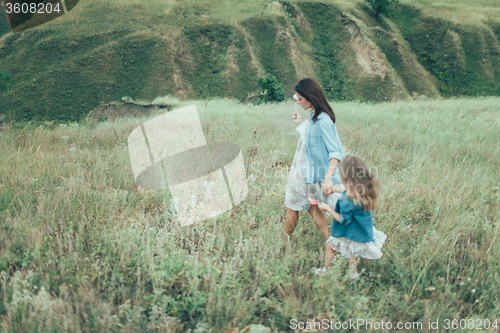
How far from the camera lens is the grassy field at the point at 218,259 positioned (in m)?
2.10

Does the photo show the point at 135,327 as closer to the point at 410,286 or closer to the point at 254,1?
the point at 410,286

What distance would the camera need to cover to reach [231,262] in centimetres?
252

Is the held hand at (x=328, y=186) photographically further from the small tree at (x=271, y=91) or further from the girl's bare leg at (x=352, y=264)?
the small tree at (x=271, y=91)

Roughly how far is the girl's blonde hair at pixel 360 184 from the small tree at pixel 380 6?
57.7 meters

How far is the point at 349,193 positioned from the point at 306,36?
50.5m

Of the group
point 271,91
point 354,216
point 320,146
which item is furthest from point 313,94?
point 271,91

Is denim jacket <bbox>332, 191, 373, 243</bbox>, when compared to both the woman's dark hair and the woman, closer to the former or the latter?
the woman

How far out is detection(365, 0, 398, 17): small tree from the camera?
47.3m

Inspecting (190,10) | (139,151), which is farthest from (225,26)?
(139,151)

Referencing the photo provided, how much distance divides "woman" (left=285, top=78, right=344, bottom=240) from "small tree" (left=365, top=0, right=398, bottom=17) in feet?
187

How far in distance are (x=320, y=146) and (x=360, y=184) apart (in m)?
0.69

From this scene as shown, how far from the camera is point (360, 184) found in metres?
2.30

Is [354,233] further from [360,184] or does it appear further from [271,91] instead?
[271,91]

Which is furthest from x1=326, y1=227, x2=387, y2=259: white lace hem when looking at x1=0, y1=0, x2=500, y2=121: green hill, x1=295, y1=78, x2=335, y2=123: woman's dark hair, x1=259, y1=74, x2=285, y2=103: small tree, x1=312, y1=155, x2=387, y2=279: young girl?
x1=0, y1=0, x2=500, y2=121: green hill
